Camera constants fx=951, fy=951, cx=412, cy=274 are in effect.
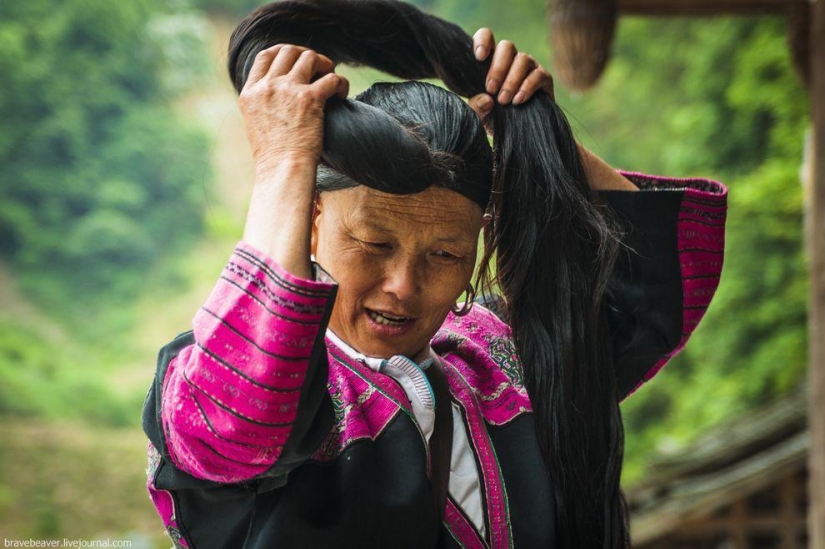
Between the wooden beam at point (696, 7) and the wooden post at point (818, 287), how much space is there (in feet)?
5.32

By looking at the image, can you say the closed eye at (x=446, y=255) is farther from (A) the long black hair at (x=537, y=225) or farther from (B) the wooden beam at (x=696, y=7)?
(B) the wooden beam at (x=696, y=7)

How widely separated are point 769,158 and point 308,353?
29.2 ft

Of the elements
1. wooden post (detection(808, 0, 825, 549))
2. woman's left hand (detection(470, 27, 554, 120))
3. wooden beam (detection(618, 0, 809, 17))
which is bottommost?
woman's left hand (detection(470, 27, 554, 120))

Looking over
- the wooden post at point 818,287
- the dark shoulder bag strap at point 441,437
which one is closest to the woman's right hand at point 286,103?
the dark shoulder bag strap at point 441,437

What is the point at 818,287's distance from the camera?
3.02 m

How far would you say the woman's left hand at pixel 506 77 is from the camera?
1572 mm

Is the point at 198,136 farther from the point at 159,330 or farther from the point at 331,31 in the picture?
the point at 331,31

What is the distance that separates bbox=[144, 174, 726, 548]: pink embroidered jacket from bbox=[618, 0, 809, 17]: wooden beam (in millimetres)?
3195

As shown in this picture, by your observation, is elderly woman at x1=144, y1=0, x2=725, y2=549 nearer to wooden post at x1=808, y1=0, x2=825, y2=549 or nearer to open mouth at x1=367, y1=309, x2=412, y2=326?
open mouth at x1=367, y1=309, x2=412, y2=326

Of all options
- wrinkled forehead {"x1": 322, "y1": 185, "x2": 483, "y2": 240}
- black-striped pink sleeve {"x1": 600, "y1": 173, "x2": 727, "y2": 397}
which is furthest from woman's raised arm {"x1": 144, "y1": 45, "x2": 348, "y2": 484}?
black-striped pink sleeve {"x1": 600, "y1": 173, "x2": 727, "y2": 397}

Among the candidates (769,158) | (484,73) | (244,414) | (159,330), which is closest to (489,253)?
(484,73)

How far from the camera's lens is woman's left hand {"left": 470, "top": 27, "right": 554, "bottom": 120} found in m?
1.57

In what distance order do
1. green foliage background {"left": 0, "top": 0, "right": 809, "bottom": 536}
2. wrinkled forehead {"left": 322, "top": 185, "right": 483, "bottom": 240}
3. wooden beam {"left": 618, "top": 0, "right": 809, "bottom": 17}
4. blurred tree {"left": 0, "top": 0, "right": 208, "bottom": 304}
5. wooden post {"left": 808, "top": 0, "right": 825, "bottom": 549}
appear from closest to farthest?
1. wrinkled forehead {"left": 322, "top": 185, "right": 483, "bottom": 240}
2. wooden post {"left": 808, "top": 0, "right": 825, "bottom": 549}
3. wooden beam {"left": 618, "top": 0, "right": 809, "bottom": 17}
4. green foliage background {"left": 0, "top": 0, "right": 809, "bottom": 536}
5. blurred tree {"left": 0, "top": 0, "right": 208, "bottom": 304}

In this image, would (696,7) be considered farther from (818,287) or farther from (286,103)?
(286,103)
